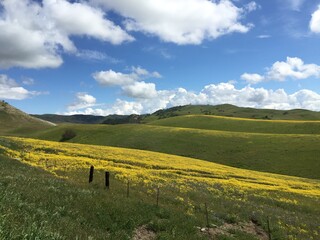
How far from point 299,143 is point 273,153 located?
9.03 meters

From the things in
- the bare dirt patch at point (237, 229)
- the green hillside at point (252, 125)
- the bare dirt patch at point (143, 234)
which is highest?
the green hillside at point (252, 125)

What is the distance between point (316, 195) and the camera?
4641cm

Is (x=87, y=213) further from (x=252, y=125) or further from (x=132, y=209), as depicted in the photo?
(x=252, y=125)

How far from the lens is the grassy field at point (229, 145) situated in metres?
79.5

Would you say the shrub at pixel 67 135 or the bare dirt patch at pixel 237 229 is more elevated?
the shrub at pixel 67 135

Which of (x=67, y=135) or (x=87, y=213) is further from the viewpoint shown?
(x=67, y=135)

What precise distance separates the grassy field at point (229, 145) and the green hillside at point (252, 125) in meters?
17.1

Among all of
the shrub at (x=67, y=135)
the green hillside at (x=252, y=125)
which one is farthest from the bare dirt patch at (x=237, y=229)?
the shrub at (x=67, y=135)

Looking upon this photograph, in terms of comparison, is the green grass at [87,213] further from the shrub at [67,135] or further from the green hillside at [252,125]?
the shrub at [67,135]

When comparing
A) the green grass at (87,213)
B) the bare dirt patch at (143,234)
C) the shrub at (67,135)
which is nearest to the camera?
the green grass at (87,213)

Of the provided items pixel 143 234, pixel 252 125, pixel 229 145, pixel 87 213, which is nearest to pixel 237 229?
pixel 143 234

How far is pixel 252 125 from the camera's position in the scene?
132 m

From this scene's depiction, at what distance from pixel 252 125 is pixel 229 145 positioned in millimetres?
39815

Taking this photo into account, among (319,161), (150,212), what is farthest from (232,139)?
(150,212)
